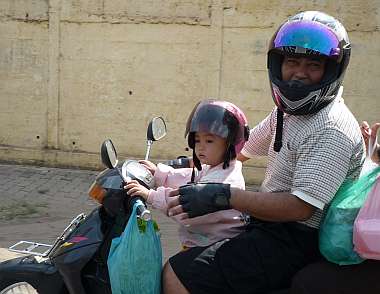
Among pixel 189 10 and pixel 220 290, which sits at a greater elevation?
pixel 189 10

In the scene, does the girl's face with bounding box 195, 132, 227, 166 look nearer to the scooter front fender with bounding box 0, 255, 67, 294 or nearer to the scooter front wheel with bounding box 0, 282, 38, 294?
the scooter front fender with bounding box 0, 255, 67, 294

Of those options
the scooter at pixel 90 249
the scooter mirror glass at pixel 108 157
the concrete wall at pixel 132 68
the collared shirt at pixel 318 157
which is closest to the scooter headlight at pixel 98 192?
the scooter at pixel 90 249

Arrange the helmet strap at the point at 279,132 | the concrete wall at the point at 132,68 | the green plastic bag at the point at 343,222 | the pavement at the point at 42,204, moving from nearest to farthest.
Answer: the green plastic bag at the point at 343,222, the helmet strap at the point at 279,132, the pavement at the point at 42,204, the concrete wall at the point at 132,68

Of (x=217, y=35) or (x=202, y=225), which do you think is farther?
(x=217, y=35)

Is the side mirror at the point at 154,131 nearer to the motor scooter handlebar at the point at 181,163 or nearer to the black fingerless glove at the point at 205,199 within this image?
the motor scooter handlebar at the point at 181,163

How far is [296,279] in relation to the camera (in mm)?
2102

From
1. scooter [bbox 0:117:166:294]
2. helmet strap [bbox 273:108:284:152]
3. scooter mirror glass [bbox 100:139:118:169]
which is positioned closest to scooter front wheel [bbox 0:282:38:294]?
scooter [bbox 0:117:166:294]

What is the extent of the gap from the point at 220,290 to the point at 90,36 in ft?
22.7

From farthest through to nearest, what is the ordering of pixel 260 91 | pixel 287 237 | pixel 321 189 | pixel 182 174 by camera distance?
pixel 260 91 < pixel 182 174 < pixel 287 237 < pixel 321 189

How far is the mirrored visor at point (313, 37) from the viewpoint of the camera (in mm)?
2086

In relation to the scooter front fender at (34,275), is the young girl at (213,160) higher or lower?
higher

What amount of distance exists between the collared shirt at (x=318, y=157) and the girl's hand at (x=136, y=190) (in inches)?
18.9

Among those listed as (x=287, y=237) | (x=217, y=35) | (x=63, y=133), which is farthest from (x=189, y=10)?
(x=287, y=237)

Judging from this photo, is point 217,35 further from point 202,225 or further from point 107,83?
point 202,225
